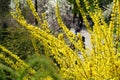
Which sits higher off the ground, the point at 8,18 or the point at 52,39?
the point at 52,39

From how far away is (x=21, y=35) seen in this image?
44.2 feet

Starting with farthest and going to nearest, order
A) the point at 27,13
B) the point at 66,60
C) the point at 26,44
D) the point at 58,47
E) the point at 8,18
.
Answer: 1. the point at 27,13
2. the point at 8,18
3. the point at 26,44
4. the point at 66,60
5. the point at 58,47

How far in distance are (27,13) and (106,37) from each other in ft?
84.1

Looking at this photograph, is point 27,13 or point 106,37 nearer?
point 106,37

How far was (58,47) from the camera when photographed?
358cm

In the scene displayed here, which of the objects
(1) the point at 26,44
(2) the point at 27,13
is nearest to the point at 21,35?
(1) the point at 26,44

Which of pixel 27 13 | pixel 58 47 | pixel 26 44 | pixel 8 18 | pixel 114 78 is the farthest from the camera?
pixel 27 13

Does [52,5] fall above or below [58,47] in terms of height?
below

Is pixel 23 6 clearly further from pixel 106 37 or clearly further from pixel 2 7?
pixel 106 37

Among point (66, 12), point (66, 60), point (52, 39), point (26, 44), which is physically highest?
point (52, 39)

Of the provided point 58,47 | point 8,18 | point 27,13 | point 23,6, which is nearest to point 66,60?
point 58,47

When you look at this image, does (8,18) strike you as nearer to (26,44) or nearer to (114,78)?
(26,44)

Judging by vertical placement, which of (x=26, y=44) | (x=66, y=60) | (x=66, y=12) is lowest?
(x=66, y=12)

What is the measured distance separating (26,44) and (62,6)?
707 inches
